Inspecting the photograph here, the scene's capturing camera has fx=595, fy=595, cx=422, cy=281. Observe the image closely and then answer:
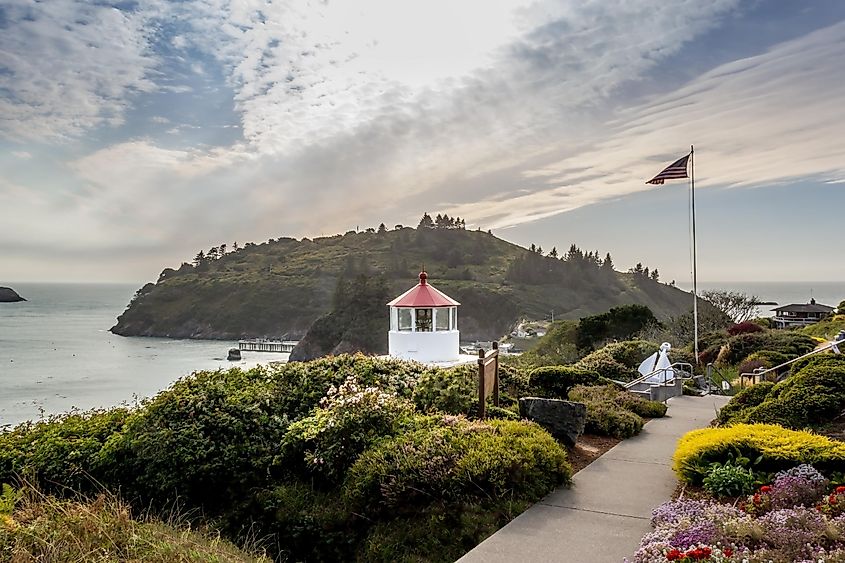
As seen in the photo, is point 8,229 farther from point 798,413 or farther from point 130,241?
point 798,413

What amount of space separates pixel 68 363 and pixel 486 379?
134 ft

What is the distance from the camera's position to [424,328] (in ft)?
56.0

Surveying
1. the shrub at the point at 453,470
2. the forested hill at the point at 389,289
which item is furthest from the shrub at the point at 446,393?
the forested hill at the point at 389,289

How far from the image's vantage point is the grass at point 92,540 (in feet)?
14.0

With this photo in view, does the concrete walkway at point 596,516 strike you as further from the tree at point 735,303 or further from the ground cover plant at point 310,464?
the tree at point 735,303

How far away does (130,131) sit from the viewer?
2047cm

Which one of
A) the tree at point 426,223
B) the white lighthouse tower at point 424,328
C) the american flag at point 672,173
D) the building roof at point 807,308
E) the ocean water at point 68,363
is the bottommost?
the ocean water at point 68,363

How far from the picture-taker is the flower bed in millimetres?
3746

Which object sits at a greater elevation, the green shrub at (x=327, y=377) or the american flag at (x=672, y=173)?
the american flag at (x=672, y=173)

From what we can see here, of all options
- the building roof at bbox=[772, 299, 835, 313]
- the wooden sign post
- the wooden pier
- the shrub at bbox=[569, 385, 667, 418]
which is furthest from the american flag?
the wooden pier

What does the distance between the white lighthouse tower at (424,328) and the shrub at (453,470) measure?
9.86 meters

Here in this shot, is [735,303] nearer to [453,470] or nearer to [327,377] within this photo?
→ [327,377]

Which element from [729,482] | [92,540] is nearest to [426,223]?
[729,482]

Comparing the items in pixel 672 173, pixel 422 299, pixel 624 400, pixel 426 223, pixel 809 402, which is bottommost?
pixel 624 400
